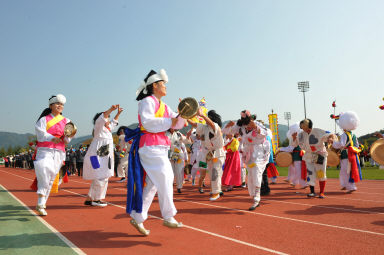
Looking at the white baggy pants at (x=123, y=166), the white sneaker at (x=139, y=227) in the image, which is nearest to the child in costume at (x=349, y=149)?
the white sneaker at (x=139, y=227)

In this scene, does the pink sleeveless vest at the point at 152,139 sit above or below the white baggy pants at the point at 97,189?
above

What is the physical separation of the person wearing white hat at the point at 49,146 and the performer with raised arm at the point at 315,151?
6449 mm

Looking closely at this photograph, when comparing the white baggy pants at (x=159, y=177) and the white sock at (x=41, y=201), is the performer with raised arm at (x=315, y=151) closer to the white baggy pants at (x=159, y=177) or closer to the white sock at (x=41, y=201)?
the white baggy pants at (x=159, y=177)

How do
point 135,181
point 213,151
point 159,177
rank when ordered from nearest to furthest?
point 159,177
point 135,181
point 213,151

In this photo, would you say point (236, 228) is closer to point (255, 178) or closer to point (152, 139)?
point (255, 178)

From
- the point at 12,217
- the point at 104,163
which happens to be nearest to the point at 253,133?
the point at 104,163

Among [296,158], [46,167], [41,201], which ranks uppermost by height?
[296,158]

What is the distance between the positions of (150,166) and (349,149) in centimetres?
749

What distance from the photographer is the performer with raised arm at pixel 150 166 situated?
13.8 ft

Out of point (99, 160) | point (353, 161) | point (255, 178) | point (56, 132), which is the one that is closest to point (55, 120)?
point (56, 132)

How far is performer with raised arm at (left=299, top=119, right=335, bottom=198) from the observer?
810 centimetres

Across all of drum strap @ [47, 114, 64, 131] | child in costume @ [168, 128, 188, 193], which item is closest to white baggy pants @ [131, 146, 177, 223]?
drum strap @ [47, 114, 64, 131]

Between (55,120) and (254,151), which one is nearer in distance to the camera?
(55,120)

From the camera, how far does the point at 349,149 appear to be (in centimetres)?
918
